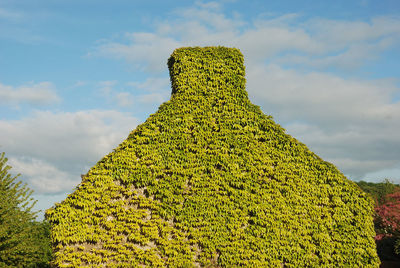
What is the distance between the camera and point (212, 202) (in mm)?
12266

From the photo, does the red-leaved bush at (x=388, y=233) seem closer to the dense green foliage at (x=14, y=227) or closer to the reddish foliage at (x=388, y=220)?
the reddish foliage at (x=388, y=220)

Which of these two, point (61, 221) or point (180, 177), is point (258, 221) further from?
point (61, 221)

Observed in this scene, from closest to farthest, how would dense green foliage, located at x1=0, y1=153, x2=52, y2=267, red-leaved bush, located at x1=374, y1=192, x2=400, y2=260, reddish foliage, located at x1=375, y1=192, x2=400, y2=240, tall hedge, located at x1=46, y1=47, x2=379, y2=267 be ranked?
tall hedge, located at x1=46, y1=47, x2=379, y2=267 < dense green foliage, located at x1=0, y1=153, x2=52, y2=267 < red-leaved bush, located at x1=374, y1=192, x2=400, y2=260 < reddish foliage, located at x1=375, y1=192, x2=400, y2=240

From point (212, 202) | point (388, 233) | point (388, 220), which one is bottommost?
point (388, 233)

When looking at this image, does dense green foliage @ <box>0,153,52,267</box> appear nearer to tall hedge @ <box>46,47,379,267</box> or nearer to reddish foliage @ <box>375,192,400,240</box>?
tall hedge @ <box>46,47,379,267</box>

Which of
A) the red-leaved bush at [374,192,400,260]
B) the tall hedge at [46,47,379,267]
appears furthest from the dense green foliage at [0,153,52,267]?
the red-leaved bush at [374,192,400,260]

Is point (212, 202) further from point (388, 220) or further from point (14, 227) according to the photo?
point (388, 220)

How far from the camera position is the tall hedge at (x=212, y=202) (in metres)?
11.8

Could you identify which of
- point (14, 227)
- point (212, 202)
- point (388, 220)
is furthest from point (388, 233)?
point (14, 227)

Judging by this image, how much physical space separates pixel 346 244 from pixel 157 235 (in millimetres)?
7177

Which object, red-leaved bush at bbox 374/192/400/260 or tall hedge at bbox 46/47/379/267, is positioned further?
red-leaved bush at bbox 374/192/400/260

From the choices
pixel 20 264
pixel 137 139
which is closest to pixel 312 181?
pixel 137 139

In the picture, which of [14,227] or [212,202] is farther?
[14,227]

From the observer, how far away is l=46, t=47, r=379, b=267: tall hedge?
11.8 metres
